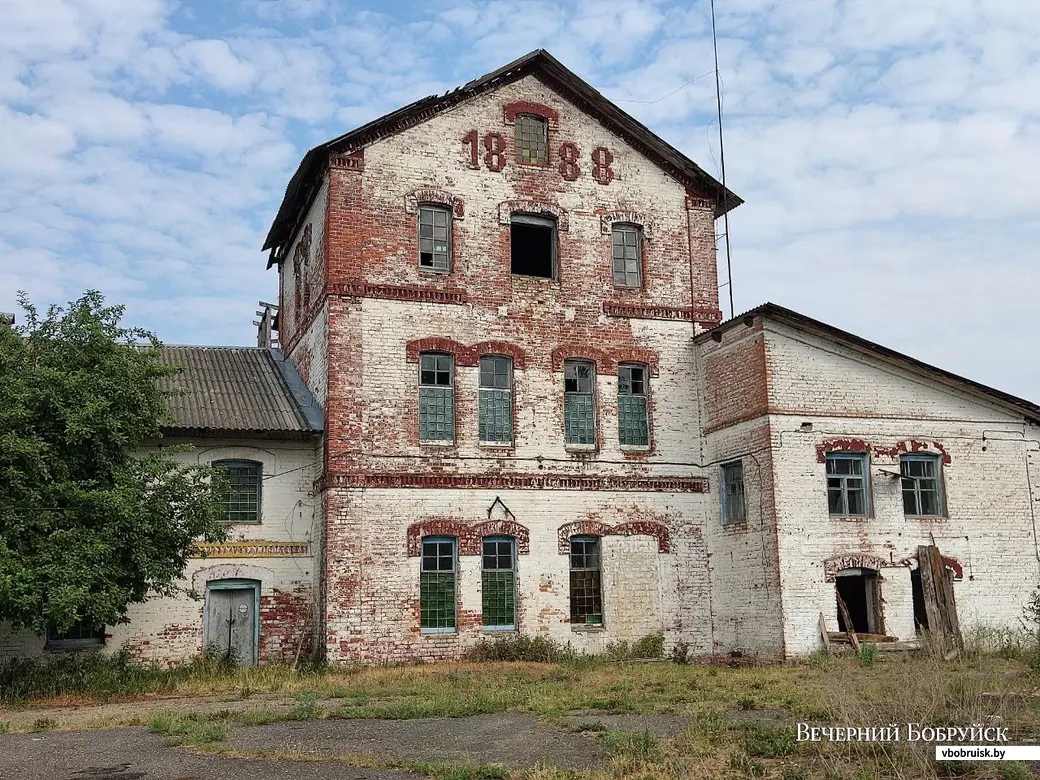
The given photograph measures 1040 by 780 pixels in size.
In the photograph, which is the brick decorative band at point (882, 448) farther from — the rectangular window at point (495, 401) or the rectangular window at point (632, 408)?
the rectangular window at point (495, 401)

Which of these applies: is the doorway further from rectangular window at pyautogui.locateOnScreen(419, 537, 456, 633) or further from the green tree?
rectangular window at pyautogui.locateOnScreen(419, 537, 456, 633)

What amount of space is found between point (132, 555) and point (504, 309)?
8.41 meters

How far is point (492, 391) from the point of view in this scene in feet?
66.1

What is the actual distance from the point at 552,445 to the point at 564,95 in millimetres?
7485

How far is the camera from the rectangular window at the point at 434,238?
20375 millimetres

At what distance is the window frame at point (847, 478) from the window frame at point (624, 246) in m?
5.27

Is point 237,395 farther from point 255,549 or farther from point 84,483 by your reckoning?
point 84,483

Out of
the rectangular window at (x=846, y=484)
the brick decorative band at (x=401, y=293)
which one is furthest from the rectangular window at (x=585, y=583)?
the brick decorative band at (x=401, y=293)

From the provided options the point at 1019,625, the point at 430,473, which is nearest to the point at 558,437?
the point at 430,473

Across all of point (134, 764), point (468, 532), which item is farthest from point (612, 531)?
point (134, 764)

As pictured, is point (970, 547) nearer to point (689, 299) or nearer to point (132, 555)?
point (689, 299)

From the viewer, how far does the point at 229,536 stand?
61.5 feet

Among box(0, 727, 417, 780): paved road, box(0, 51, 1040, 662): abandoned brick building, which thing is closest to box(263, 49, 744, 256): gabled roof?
box(0, 51, 1040, 662): abandoned brick building

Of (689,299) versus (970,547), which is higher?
(689,299)
